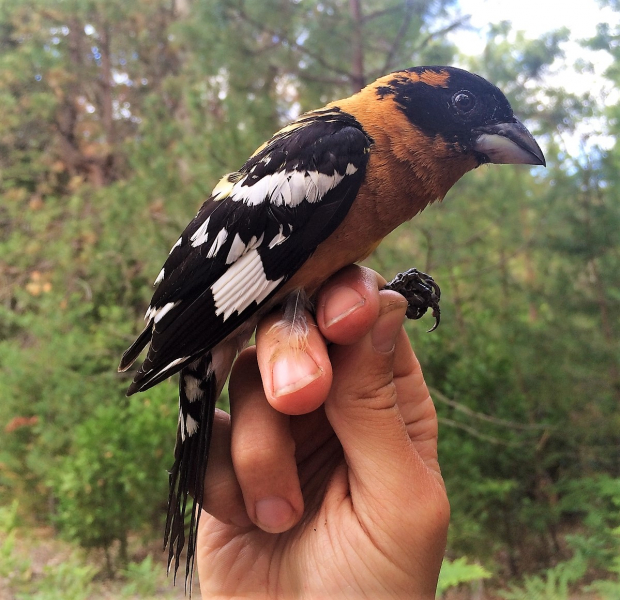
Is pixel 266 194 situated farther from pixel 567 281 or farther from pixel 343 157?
pixel 567 281

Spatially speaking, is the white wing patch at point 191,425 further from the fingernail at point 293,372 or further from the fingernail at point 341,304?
the fingernail at point 341,304

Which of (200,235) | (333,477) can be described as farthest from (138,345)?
(333,477)

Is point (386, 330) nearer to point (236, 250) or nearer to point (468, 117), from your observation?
point (236, 250)

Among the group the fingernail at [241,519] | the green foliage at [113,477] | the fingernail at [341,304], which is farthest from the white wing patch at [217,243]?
the green foliage at [113,477]

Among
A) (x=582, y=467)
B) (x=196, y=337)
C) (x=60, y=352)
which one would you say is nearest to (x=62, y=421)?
(x=60, y=352)

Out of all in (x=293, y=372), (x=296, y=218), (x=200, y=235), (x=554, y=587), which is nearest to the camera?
(x=293, y=372)
